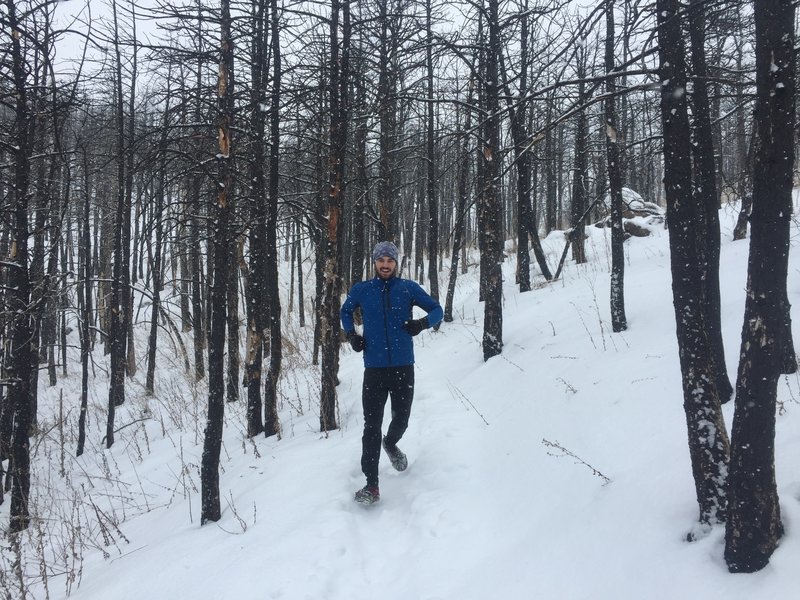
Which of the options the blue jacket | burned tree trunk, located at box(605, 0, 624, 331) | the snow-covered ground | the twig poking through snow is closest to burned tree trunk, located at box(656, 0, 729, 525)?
the snow-covered ground

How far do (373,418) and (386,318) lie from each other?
863mm

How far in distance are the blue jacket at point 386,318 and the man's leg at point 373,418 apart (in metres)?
0.12

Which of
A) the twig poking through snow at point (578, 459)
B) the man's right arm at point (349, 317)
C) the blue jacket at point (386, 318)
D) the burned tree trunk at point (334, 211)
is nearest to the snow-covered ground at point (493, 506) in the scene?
the twig poking through snow at point (578, 459)

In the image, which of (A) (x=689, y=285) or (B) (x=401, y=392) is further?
(B) (x=401, y=392)

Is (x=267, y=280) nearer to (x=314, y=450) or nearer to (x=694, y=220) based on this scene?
(x=314, y=450)

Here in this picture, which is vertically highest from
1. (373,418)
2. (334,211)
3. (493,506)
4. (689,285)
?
(334,211)

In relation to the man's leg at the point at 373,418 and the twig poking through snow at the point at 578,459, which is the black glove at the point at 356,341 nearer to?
the man's leg at the point at 373,418

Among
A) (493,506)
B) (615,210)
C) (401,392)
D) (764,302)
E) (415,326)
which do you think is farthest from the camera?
(615,210)

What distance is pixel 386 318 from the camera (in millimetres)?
4172

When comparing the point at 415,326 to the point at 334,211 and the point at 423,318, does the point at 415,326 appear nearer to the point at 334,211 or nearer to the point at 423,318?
the point at 423,318

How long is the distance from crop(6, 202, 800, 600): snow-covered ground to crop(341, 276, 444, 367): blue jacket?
1245 mm

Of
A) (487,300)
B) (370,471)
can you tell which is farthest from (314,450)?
(487,300)

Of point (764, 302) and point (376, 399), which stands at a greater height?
point (764, 302)

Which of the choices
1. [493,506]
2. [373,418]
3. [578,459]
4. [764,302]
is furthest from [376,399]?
[764,302]
